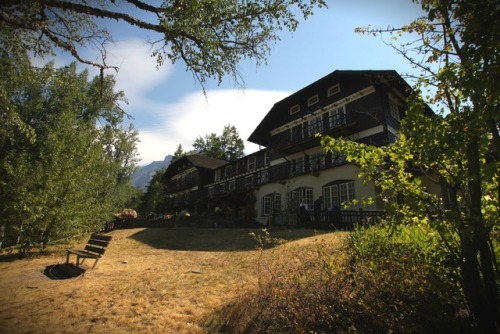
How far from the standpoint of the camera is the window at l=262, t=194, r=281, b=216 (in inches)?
1004

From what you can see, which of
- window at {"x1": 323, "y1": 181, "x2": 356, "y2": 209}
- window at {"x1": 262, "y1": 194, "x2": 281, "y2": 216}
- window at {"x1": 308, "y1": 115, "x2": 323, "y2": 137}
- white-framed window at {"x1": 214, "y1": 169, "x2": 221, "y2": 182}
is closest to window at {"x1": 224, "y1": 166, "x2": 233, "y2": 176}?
white-framed window at {"x1": 214, "y1": 169, "x2": 221, "y2": 182}

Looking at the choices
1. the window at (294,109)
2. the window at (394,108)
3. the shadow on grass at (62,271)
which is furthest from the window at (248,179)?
the shadow on grass at (62,271)

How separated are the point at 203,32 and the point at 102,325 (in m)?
8.40

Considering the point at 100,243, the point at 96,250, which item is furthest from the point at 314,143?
the point at 96,250

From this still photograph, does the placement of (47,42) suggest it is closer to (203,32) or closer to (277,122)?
(203,32)

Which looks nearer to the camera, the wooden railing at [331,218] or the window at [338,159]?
the wooden railing at [331,218]

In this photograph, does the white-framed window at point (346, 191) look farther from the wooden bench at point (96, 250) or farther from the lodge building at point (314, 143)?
the wooden bench at point (96, 250)

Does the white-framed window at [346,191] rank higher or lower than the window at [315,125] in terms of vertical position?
lower

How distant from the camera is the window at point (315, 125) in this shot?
2296 centimetres

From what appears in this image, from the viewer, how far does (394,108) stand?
21.0 metres

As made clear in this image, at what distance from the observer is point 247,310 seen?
5.22 meters

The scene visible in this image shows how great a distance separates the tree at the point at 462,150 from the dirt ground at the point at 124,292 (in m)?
3.36

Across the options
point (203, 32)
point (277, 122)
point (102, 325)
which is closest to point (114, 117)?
point (277, 122)

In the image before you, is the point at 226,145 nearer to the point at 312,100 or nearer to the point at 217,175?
the point at 217,175
